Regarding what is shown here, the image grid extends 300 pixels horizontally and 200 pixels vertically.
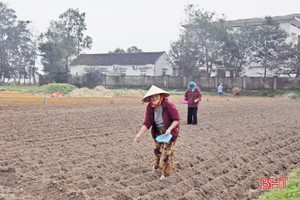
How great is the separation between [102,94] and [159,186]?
22.8 metres

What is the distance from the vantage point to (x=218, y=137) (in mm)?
9578

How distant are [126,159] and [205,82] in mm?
31069

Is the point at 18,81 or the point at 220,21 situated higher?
the point at 220,21

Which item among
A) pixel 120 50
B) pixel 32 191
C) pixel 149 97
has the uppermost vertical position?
pixel 120 50

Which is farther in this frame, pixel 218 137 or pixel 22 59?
pixel 22 59

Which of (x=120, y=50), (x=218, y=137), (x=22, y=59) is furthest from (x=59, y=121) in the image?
(x=120, y=50)

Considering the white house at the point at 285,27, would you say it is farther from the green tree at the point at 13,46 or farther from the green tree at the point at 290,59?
the green tree at the point at 13,46

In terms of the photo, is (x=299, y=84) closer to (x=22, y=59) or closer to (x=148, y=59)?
(x=148, y=59)

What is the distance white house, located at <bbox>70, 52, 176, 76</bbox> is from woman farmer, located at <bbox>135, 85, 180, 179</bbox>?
125 feet

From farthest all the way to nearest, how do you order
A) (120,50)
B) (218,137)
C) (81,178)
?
(120,50), (218,137), (81,178)

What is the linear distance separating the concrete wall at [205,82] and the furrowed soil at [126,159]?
2284 centimetres

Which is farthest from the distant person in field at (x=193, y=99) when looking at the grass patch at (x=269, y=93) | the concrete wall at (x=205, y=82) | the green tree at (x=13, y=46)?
the green tree at (x=13, y=46)

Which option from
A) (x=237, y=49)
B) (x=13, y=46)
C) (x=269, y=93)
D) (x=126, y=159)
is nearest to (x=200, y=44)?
(x=237, y=49)

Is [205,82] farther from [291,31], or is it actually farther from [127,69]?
[127,69]
